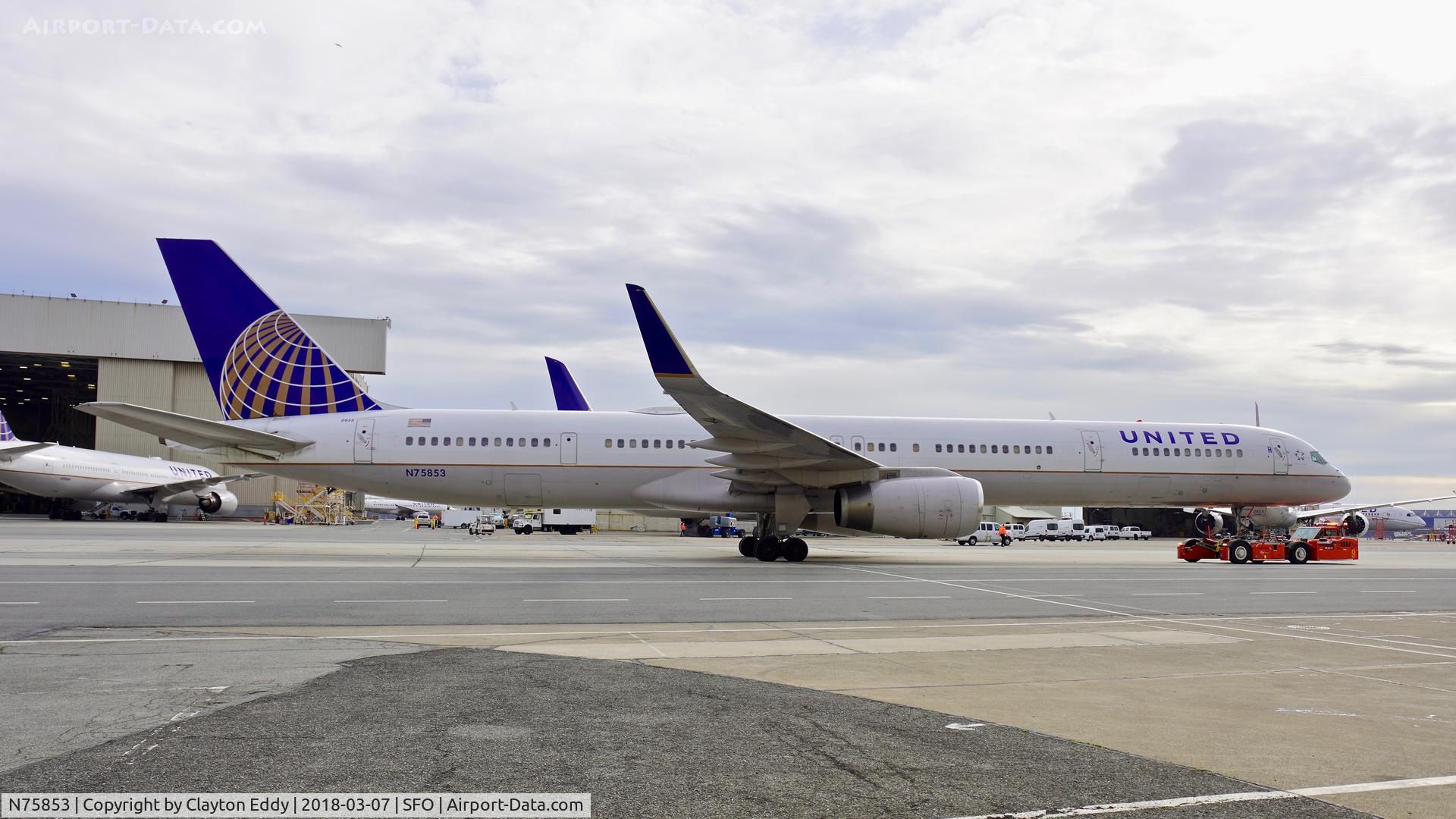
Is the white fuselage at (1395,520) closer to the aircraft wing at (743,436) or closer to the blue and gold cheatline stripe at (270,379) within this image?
the aircraft wing at (743,436)

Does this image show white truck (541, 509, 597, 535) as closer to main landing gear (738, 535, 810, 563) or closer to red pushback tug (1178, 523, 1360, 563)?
main landing gear (738, 535, 810, 563)

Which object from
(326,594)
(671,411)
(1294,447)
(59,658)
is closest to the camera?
(59,658)

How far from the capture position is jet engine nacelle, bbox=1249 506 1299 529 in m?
25.9

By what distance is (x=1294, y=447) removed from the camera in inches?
1002

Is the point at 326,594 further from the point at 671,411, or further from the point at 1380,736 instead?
the point at 671,411

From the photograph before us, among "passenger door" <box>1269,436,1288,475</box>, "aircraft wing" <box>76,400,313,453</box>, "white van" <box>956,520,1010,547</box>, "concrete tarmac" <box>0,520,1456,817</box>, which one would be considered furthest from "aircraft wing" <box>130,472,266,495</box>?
"passenger door" <box>1269,436,1288,475</box>

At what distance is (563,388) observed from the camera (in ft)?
108

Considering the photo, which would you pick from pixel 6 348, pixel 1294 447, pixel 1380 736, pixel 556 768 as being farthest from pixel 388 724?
pixel 6 348

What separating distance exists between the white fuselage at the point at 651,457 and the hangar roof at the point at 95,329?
38133 mm

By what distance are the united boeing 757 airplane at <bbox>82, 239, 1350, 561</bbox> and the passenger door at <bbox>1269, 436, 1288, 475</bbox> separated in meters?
1.25

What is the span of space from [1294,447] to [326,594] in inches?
929

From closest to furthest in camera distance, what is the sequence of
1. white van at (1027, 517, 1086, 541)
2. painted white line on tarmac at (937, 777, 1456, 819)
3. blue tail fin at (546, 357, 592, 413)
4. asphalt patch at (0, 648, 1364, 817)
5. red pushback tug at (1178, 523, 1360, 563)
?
painted white line on tarmac at (937, 777, 1456, 819) → asphalt patch at (0, 648, 1364, 817) → red pushback tug at (1178, 523, 1360, 563) → blue tail fin at (546, 357, 592, 413) → white van at (1027, 517, 1086, 541)

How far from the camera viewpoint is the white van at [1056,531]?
60656mm

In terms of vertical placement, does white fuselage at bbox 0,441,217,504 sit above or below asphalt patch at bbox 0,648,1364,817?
above
